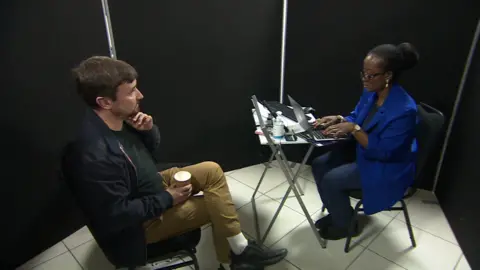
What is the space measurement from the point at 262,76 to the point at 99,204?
74.3 inches

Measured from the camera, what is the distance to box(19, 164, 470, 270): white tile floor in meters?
1.84

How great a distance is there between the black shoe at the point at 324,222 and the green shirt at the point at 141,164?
3.96 feet

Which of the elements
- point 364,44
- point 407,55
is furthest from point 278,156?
point 364,44

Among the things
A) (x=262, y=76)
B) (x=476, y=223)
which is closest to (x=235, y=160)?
(x=262, y=76)

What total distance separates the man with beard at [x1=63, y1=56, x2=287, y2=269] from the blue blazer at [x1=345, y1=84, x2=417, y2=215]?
2.42 ft

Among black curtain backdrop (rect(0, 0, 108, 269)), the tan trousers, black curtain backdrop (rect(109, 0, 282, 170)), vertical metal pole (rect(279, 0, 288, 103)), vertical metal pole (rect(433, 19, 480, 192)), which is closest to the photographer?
the tan trousers

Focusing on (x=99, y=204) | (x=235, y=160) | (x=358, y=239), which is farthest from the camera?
(x=235, y=160)

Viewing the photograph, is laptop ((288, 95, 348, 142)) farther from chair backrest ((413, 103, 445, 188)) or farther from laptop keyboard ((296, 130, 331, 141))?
chair backrest ((413, 103, 445, 188))

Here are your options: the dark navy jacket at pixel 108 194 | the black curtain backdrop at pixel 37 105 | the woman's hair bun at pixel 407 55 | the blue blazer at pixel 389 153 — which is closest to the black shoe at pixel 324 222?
A: the blue blazer at pixel 389 153

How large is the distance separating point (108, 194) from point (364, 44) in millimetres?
2078

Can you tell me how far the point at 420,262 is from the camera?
1.84 m

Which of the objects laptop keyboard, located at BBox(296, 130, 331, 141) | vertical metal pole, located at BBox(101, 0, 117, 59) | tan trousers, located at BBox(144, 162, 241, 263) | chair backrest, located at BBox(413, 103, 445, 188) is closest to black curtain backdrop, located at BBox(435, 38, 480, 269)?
chair backrest, located at BBox(413, 103, 445, 188)

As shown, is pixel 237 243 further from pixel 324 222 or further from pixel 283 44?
pixel 283 44

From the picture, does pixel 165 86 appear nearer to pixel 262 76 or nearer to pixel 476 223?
pixel 262 76
